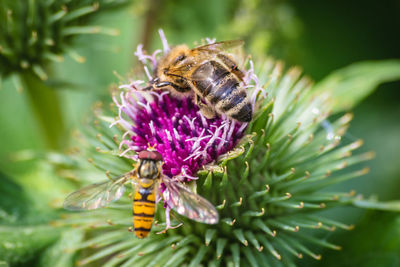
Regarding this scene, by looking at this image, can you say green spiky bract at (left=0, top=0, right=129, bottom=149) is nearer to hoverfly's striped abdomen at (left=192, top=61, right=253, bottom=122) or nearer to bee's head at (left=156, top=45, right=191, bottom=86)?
bee's head at (left=156, top=45, right=191, bottom=86)

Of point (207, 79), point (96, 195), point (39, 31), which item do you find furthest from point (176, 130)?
point (39, 31)

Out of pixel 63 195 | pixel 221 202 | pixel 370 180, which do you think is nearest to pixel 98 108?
pixel 63 195

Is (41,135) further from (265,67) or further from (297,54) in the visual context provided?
(297,54)

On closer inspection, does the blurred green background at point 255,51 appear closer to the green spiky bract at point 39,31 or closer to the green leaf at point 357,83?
the green spiky bract at point 39,31

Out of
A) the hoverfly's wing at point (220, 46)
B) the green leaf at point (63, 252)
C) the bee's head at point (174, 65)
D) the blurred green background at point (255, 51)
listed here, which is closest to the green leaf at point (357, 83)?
the blurred green background at point (255, 51)

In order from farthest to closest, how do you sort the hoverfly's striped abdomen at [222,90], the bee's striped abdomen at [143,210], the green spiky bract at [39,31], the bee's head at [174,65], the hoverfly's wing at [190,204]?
1. the green spiky bract at [39,31]
2. the bee's head at [174,65]
3. the hoverfly's striped abdomen at [222,90]
4. the bee's striped abdomen at [143,210]
5. the hoverfly's wing at [190,204]

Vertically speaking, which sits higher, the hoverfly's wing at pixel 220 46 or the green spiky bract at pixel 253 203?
the hoverfly's wing at pixel 220 46

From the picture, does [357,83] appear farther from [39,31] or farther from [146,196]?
[39,31]
